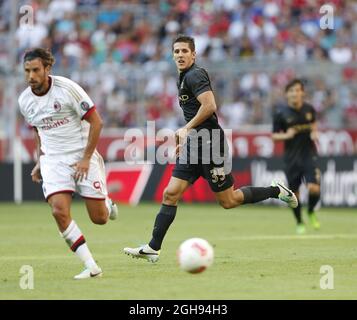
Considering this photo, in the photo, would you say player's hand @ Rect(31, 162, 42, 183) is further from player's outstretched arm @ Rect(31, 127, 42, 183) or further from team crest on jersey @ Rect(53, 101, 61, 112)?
team crest on jersey @ Rect(53, 101, 61, 112)

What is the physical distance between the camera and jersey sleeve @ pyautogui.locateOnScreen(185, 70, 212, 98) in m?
10.8

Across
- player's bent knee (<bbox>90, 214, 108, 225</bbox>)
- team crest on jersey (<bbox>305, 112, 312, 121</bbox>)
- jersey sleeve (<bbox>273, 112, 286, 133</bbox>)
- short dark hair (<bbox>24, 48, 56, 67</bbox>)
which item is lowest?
player's bent knee (<bbox>90, 214, 108, 225</bbox>)

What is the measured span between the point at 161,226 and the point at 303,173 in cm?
633

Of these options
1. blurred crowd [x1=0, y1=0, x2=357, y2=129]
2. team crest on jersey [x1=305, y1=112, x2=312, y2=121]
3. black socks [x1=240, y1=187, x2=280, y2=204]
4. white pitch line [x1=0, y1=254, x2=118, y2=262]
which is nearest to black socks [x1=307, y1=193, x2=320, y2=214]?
team crest on jersey [x1=305, y1=112, x2=312, y2=121]

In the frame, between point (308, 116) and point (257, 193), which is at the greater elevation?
point (308, 116)

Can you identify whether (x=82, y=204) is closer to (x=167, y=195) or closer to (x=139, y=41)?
(x=139, y=41)

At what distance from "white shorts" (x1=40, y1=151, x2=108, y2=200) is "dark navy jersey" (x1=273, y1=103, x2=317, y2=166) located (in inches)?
276

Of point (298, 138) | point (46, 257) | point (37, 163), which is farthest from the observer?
point (298, 138)

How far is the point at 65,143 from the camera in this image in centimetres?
1020

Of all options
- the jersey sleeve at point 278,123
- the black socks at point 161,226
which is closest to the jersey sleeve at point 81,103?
the black socks at point 161,226

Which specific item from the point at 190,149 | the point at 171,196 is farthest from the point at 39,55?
the point at 171,196

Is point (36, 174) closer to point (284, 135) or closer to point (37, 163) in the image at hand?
point (37, 163)

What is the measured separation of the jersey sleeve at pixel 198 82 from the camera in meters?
10.8

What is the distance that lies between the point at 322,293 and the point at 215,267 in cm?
227
